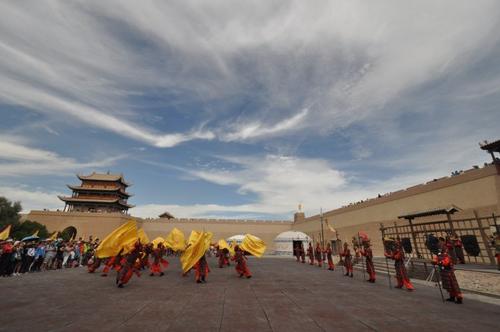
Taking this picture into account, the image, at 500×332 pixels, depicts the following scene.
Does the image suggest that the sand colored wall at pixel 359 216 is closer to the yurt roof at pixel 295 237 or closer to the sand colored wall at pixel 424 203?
the sand colored wall at pixel 424 203

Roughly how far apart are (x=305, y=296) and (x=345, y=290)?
210 cm

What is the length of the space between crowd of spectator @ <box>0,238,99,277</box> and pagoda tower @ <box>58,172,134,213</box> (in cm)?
3653

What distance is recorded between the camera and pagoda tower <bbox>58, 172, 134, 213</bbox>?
50656 mm

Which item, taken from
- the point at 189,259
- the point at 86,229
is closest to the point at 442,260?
the point at 189,259

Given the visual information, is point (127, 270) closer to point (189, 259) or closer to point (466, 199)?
point (189, 259)

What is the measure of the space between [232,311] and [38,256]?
1423cm

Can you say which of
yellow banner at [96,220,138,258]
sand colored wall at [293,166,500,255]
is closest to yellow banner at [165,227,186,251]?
yellow banner at [96,220,138,258]

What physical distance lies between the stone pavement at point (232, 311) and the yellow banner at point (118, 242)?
1792 millimetres

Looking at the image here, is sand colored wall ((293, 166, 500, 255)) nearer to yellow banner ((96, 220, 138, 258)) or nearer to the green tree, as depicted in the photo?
yellow banner ((96, 220, 138, 258))

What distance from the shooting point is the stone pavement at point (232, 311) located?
181 inches

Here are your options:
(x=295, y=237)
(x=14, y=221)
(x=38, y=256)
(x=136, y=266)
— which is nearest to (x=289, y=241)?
(x=295, y=237)

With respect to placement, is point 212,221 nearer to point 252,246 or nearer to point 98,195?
point 98,195

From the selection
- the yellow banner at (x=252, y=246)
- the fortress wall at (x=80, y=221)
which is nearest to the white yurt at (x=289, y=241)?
the yellow banner at (x=252, y=246)

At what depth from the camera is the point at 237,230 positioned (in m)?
52.2
